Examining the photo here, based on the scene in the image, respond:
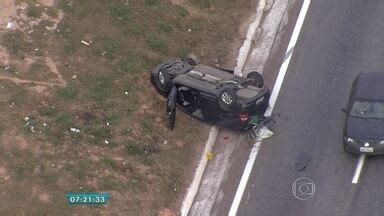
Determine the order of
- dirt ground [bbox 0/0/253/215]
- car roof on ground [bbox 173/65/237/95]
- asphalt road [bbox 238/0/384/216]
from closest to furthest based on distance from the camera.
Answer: dirt ground [bbox 0/0/253/215] < asphalt road [bbox 238/0/384/216] < car roof on ground [bbox 173/65/237/95]

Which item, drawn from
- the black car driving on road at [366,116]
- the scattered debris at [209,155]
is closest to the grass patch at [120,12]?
the scattered debris at [209,155]

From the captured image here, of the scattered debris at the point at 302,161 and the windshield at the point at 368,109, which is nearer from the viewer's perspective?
the windshield at the point at 368,109

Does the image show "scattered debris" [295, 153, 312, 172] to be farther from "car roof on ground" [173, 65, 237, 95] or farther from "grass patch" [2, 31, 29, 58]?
"grass patch" [2, 31, 29, 58]

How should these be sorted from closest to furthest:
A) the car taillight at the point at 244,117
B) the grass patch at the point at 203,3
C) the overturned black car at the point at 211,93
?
the overturned black car at the point at 211,93
the car taillight at the point at 244,117
the grass patch at the point at 203,3

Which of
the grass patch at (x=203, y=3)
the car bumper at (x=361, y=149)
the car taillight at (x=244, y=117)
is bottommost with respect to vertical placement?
the car taillight at (x=244, y=117)

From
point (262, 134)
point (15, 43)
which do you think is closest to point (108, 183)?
point (262, 134)
